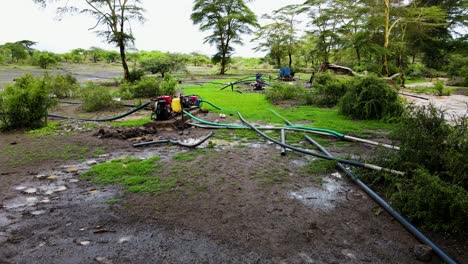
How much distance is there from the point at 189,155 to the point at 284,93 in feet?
19.5

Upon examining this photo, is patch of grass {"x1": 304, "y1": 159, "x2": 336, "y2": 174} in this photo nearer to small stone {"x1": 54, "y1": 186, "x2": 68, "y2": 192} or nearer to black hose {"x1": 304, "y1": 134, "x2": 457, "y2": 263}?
black hose {"x1": 304, "y1": 134, "x2": 457, "y2": 263}

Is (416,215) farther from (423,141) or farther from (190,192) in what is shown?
(190,192)

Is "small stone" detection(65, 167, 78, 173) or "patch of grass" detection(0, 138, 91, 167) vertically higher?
"patch of grass" detection(0, 138, 91, 167)

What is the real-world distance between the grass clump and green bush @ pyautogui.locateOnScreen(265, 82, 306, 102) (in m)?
6.12

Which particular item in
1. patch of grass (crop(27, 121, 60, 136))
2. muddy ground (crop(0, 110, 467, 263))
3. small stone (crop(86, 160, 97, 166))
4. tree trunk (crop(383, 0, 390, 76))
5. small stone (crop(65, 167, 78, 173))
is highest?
tree trunk (crop(383, 0, 390, 76))

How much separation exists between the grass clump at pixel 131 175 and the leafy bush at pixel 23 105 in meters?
3.30

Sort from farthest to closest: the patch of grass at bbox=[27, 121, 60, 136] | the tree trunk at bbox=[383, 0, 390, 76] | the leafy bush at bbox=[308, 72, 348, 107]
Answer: the tree trunk at bbox=[383, 0, 390, 76]
the leafy bush at bbox=[308, 72, 348, 107]
the patch of grass at bbox=[27, 121, 60, 136]

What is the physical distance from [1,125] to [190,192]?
531cm

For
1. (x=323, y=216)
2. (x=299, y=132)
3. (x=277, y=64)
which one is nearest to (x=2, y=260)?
(x=323, y=216)

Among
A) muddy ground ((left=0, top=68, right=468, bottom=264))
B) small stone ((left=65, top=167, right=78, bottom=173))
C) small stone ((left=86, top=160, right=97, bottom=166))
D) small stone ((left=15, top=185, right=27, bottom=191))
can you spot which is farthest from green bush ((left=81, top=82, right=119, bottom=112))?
small stone ((left=15, top=185, right=27, bottom=191))

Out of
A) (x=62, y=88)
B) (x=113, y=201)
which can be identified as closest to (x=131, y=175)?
(x=113, y=201)

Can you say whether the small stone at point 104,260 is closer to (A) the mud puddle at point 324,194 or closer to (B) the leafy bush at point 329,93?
(A) the mud puddle at point 324,194

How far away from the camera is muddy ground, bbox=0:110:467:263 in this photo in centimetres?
210

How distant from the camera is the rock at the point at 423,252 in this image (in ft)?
6.51
